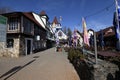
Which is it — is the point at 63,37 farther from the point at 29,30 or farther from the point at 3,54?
the point at 3,54

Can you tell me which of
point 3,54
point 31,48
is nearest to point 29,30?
point 31,48

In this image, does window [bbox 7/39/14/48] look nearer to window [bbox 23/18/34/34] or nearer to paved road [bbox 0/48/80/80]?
window [bbox 23/18/34/34]

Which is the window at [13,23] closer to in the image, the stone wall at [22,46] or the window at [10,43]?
the window at [10,43]

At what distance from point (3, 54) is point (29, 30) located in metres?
6.27

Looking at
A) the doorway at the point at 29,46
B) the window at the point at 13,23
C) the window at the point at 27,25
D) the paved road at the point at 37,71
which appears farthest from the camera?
the doorway at the point at 29,46

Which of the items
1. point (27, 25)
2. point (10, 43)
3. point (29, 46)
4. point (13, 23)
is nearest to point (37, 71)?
point (10, 43)

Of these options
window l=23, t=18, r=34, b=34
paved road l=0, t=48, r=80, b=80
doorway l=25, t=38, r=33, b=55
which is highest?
window l=23, t=18, r=34, b=34

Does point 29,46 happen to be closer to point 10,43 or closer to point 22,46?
point 22,46

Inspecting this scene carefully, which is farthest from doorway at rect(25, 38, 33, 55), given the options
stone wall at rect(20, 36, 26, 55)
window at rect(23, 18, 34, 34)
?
stone wall at rect(20, 36, 26, 55)

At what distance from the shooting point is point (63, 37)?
7869 cm

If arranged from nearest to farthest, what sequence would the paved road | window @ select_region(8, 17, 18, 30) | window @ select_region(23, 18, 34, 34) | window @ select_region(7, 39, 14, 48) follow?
1. the paved road
2. window @ select_region(8, 17, 18, 30)
3. window @ select_region(7, 39, 14, 48)
4. window @ select_region(23, 18, 34, 34)

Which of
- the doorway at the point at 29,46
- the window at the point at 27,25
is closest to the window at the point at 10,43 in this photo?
the window at the point at 27,25

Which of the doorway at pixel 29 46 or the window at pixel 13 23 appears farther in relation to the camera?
the doorway at pixel 29 46

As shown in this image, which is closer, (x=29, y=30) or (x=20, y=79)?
(x=20, y=79)
